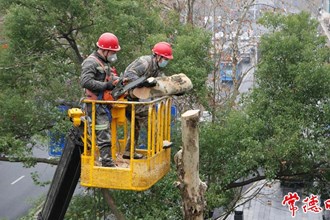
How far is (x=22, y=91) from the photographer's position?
11.2m

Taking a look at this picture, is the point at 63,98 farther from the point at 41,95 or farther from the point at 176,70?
the point at 176,70

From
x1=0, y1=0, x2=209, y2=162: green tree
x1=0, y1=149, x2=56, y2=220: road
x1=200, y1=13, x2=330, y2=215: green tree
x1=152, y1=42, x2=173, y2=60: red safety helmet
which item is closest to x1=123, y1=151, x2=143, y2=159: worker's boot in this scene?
x1=152, y1=42, x2=173, y2=60: red safety helmet

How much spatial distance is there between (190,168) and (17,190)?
1646 centimetres

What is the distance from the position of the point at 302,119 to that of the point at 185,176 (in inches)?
160

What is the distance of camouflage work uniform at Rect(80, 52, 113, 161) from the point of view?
613 centimetres

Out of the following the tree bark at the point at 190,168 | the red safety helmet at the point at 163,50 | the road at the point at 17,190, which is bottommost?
the road at the point at 17,190

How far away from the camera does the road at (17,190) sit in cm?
1892

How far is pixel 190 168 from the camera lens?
5977 mm

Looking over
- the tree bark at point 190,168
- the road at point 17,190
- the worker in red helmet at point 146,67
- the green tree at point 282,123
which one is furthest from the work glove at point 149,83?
the road at point 17,190

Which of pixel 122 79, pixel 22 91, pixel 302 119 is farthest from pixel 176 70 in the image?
pixel 122 79

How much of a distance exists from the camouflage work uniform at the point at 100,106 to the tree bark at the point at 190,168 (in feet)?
2.70

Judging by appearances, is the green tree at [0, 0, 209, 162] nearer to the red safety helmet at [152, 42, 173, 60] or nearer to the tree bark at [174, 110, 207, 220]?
the red safety helmet at [152, 42, 173, 60]

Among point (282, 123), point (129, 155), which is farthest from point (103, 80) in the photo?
point (282, 123)

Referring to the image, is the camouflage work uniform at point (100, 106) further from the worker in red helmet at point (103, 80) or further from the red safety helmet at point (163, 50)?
the red safety helmet at point (163, 50)
